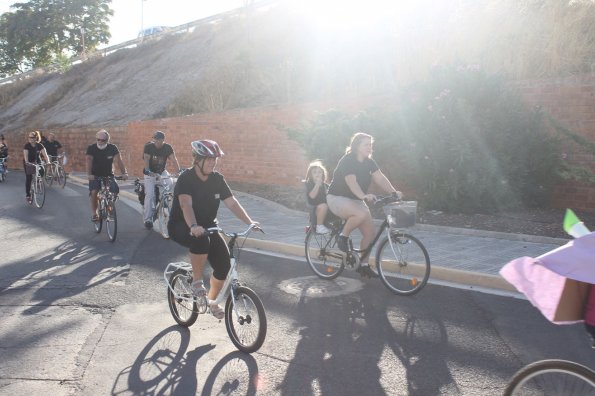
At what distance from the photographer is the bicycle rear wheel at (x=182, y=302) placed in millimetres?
6055

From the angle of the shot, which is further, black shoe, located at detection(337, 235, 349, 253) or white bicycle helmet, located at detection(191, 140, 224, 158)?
black shoe, located at detection(337, 235, 349, 253)

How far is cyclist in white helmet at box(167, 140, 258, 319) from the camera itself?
18.4ft

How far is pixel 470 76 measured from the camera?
1242cm

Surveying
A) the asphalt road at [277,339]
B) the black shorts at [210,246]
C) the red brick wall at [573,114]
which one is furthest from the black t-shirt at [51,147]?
the black shorts at [210,246]

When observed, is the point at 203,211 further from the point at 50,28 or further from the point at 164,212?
the point at 50,28

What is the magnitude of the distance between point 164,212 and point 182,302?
547cm

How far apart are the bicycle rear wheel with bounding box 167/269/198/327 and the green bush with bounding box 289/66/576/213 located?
275 inches

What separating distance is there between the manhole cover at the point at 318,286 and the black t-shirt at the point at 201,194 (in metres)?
2.04

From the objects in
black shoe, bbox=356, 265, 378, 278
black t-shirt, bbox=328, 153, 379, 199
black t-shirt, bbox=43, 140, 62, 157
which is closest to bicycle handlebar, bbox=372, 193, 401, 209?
black t-shirt, bbox=328, 153, 379, 199

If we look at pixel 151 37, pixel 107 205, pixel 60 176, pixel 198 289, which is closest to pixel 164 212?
pixel 107 205

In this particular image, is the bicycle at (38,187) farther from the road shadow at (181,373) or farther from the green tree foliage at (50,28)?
the green tree foliage at (50,28)

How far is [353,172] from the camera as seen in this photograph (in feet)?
25.2

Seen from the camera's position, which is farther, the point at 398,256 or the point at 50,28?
the point at 50,28

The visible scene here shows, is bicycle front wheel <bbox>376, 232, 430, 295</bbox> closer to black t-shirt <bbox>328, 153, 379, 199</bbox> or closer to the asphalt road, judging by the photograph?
the asphalt road
